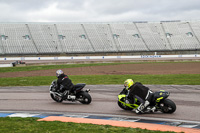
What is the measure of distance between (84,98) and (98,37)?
6439 centimetres

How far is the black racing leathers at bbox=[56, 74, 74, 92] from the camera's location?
12469 mm

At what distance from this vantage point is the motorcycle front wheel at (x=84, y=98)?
12.1 m

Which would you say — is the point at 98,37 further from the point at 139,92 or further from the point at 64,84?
the point at 139,92

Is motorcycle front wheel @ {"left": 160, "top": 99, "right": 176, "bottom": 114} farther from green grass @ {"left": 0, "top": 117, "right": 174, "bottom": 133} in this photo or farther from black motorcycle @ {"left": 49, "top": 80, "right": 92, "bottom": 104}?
black motorcycle @ {"left": 49, "top": 80, "right": 92, "bottom": 104}

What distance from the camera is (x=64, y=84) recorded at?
12.6m

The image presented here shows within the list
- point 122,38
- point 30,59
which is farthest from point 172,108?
point 122,38

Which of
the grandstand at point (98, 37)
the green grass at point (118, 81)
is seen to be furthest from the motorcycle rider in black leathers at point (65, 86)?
the grandstand at point (98, 37)

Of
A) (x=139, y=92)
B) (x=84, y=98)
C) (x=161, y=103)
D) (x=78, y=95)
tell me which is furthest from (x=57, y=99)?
(x=161, y=103)

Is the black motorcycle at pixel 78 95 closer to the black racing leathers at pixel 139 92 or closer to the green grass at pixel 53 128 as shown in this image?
the black racing leathers at pixel 139 92

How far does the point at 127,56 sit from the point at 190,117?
56006mm

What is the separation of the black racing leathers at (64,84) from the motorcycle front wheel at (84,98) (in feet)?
1.71

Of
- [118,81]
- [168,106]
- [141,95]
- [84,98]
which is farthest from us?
[118,81]

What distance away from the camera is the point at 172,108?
9.72 m

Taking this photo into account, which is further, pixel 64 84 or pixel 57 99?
pixel 57 99
